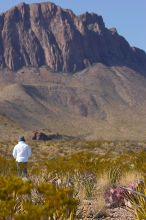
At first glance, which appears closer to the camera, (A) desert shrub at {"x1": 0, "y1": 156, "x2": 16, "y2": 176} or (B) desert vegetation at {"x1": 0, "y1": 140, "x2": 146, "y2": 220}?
(B) desert vegetation at {"x1": 0, "y1": 140, "x2": 146, "y2": 220}

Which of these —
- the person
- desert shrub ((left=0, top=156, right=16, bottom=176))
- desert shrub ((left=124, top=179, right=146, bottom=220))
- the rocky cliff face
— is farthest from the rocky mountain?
desert shrub ((left=124, top=179, right=146, bottom=220))

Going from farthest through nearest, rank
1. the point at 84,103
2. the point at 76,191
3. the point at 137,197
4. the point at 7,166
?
the point at 84,103
the point at 7,166
the point at 76,191
the point at 137,197

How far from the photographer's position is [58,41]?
164375 millimetres

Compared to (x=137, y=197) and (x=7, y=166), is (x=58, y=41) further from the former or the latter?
(x=137, y=197)

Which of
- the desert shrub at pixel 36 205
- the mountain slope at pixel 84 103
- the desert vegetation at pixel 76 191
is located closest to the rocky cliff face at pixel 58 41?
the mountain slope at pixel 84 103

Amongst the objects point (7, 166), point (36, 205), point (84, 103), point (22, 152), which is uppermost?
point (84, 103)

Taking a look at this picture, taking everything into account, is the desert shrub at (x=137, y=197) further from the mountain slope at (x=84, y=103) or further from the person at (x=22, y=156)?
the mountain slope at (x=84, y=103)

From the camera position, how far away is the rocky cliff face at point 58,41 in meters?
156

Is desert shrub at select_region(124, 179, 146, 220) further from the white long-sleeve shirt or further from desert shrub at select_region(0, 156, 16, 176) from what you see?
desert shrub at select_region(0, 156, 16, 176)

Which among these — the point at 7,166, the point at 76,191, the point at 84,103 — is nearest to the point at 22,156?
the point at 7,166

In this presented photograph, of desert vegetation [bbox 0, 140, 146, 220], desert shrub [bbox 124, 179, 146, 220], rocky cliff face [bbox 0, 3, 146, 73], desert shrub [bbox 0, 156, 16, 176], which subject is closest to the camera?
desert vegetation [bbox 0, 140, 146, 220]

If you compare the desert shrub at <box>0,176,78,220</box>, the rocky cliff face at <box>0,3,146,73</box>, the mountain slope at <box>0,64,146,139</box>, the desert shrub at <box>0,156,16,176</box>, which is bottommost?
the desert shrub at <box>0,176,78,220</box>

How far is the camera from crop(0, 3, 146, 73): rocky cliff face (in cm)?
15650

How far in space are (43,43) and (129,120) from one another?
2224 inches
